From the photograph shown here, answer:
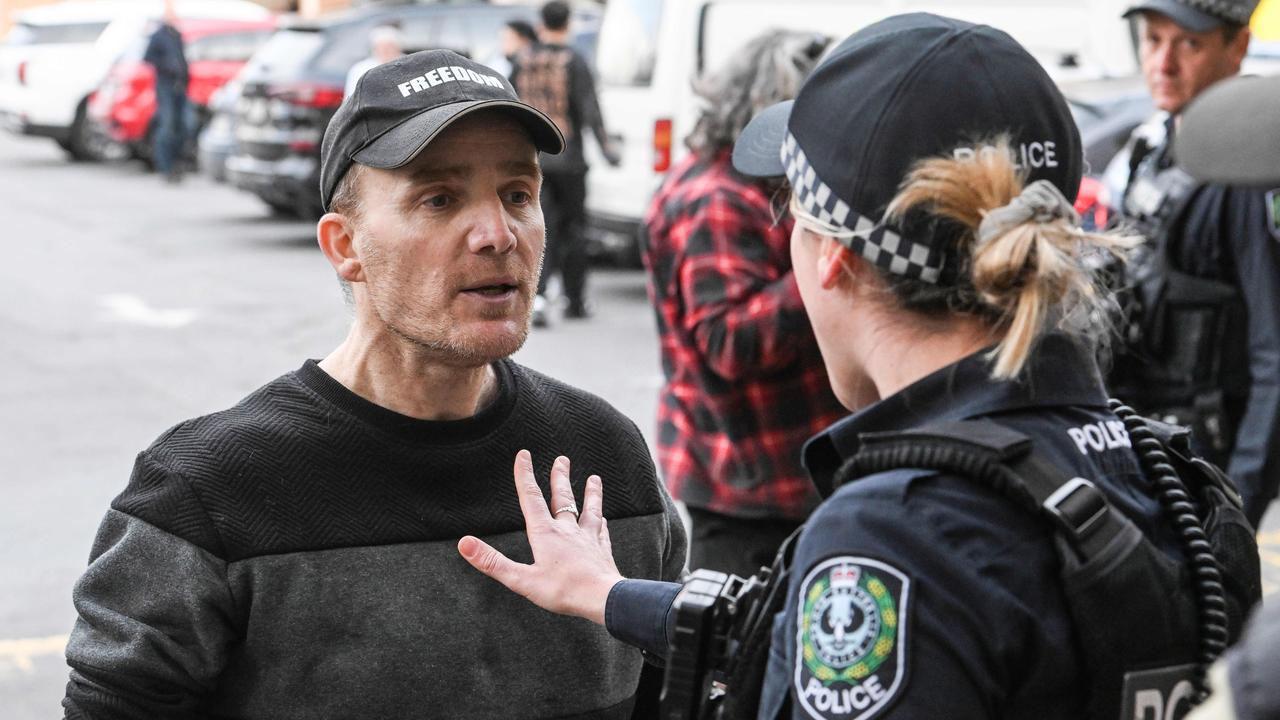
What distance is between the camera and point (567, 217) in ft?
34.2

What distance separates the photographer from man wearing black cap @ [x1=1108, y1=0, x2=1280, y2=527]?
400 cm

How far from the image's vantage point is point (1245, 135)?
1554 mm

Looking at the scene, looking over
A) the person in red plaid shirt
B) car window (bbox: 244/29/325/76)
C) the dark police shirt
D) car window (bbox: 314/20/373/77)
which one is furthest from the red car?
the dark police shirt

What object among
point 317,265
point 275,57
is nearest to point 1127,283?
point 317,265

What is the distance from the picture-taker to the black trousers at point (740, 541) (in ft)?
12.8

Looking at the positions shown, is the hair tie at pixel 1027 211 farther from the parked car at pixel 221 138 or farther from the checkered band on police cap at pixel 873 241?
the parked car at pixel 221 138

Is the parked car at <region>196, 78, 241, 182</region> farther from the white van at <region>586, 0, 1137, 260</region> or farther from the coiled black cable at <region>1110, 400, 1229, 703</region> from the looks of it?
the coiled black cable at <region>1110, 400, 1229, 703</region>

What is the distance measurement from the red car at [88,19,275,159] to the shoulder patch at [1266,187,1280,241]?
16.4m

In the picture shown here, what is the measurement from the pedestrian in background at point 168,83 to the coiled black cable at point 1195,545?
57.8 feet

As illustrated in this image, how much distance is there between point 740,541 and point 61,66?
18.0 meters

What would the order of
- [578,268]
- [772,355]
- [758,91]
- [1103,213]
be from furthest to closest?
[578,268] < [1103,213] < [758,91] < [772,355]

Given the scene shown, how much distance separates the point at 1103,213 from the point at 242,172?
35.8 feet

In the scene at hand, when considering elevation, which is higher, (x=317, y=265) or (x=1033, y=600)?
(x=1033, y=600)

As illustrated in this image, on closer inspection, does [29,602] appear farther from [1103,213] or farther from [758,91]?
[1103,213]
